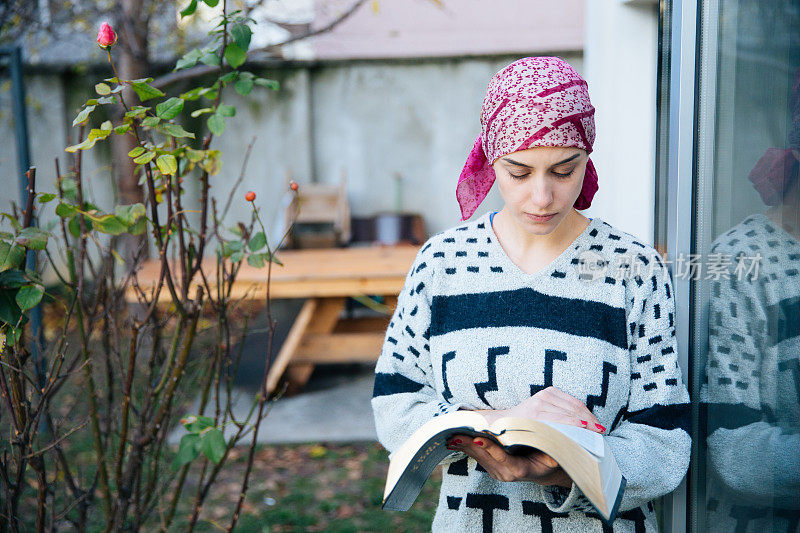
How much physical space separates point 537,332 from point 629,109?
75.1 inches

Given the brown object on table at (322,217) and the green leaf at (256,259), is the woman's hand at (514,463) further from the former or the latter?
the brown object on table at (322,217)

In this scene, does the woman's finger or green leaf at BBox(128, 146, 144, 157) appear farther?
green leaf at BBox(128, 146, 144, 157)

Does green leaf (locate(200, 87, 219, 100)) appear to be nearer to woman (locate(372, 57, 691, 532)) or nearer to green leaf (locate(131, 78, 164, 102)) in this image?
green leaf (locate(131, 78, 164, 102))

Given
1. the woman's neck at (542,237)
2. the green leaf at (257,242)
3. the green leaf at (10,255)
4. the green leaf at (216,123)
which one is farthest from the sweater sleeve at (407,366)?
the green leaf at (10,255)

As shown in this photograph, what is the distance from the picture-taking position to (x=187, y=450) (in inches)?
63.9

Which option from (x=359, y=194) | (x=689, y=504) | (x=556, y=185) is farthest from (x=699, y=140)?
(x=359, y=194)

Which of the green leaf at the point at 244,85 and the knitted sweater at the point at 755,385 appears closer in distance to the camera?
the knitted sweater at the point at 755,385

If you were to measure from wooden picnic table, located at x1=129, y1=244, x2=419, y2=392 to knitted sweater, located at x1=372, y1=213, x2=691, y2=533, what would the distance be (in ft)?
8.94

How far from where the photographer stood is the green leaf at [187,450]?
1.61 meters

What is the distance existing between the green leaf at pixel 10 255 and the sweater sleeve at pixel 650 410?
1.09m

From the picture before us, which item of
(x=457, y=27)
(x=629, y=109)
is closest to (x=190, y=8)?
(x=629, y=109)

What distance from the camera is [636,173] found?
9.38 feet

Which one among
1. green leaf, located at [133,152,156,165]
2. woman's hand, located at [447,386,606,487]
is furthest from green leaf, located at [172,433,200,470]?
woman's hand, located at [447,386,606,487]

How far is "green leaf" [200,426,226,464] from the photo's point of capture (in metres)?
1.58
